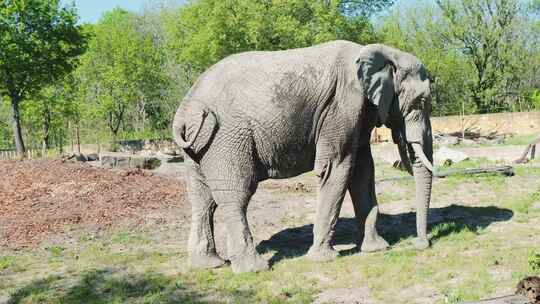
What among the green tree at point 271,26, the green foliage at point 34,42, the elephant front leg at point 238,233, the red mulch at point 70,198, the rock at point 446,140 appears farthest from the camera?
the green tree at point 271,26

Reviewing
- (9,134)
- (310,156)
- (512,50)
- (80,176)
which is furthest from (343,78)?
(9,134)

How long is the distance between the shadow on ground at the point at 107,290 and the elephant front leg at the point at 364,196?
3.14 m

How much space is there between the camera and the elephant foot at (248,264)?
784cm

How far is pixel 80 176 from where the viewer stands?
16328 mm

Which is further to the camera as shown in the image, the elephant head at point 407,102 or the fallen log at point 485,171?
the fallen log at point 485,171

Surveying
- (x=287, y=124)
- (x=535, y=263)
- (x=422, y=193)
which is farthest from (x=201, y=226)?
(x=535, y=263)

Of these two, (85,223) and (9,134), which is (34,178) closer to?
(85,223)

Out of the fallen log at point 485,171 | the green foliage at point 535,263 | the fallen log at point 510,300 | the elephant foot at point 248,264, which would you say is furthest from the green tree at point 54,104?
the fallen log at point 510,300

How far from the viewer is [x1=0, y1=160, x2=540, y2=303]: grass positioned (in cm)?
675

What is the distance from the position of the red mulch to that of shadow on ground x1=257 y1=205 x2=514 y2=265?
379cm

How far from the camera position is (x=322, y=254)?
8.22 m

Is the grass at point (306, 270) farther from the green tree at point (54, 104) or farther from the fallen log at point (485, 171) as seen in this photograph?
the green tree at point (54, 104)

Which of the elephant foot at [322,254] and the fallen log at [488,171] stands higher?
the fallen log at [488,171]

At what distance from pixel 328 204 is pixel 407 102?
1962 millimetres
